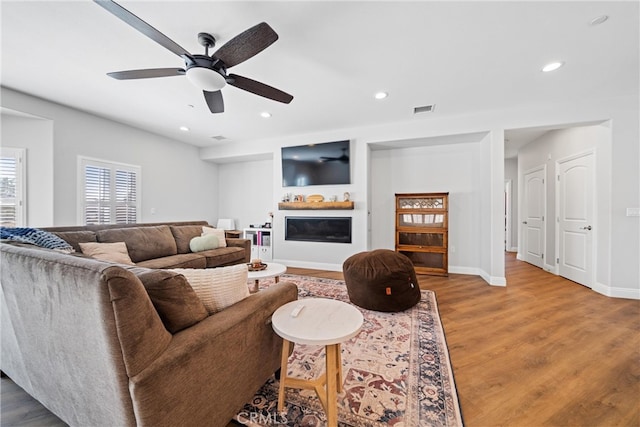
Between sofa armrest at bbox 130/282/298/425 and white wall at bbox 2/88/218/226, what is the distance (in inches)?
160

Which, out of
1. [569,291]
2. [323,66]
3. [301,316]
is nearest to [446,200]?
[569,291]

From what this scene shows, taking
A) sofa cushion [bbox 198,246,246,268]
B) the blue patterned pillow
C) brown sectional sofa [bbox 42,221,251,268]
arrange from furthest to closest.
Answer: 1. sofa cushion [bbox 198,246,246,268]
2. brown sectional sofa [bbox 42,221,251,268]
3. the blue patterned pillow

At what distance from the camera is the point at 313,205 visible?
4.73 metres

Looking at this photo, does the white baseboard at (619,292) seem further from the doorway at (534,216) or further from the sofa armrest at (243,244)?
the sofa armrest at (243,244)

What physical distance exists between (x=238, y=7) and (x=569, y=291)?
517 centimetres

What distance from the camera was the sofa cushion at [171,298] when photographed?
3.33 ft

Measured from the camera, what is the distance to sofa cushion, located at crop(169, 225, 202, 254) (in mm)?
3916

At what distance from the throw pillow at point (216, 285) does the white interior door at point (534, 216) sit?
235 inches

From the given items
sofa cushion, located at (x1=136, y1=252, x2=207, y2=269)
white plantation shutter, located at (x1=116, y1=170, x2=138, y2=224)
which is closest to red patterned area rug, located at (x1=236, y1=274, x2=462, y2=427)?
sofa cushion, located at (x1=136, y1=252, x2=207, y2=269)

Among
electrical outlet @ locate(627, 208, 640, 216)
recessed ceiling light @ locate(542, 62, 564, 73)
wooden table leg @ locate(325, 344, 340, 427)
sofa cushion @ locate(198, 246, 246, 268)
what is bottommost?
wooden table leg @ locate(325, 344, 340, 427)

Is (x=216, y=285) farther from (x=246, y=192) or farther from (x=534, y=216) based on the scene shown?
(x=534, y=216)

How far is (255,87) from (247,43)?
23.4 inches

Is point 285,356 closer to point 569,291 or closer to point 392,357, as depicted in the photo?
point 392,357

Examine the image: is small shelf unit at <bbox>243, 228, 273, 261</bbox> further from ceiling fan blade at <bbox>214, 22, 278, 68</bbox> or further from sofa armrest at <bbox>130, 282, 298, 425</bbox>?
sofa armrest at <bbox>130, 282, 298, 425</bbox>
